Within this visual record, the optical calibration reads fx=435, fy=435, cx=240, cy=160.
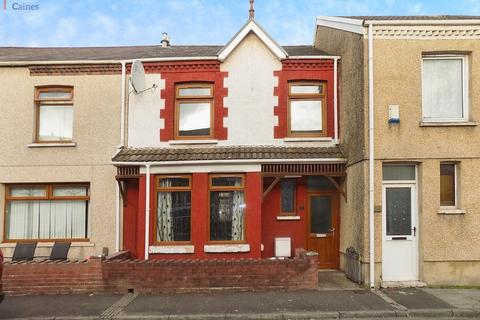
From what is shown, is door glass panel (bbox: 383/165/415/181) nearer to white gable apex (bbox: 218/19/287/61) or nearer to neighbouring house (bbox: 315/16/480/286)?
neighbouring house (bbox: 315/16/480/286)

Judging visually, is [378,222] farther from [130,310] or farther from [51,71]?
[51,71]

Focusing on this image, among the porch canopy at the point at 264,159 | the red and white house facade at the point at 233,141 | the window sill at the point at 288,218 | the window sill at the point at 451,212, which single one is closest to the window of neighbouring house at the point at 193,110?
the red and white house facade at the point at 233,141

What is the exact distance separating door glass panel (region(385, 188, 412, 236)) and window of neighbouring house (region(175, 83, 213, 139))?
5049 millimetres

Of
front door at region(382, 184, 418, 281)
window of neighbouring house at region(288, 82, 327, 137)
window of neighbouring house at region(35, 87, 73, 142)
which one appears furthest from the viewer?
window of neighbouring house at region(35, 87, 73, 142)

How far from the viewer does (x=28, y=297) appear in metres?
9.09

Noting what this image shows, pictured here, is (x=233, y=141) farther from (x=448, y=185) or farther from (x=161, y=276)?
(x=448, y=185)

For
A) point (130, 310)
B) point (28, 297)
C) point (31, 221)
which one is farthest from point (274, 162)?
point (31, 221)

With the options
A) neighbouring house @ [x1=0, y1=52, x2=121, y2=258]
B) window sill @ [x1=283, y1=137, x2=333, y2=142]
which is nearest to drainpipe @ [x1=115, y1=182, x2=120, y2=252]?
neighbouring house @ [x1=0, y1=52, x2=121, y2=258]

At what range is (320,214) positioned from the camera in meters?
12.0

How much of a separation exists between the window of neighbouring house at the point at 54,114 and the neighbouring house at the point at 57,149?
0.03 metres

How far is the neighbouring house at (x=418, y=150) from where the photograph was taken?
9.80 metres

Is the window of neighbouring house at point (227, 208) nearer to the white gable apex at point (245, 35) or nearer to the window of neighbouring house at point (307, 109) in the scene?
the window of neighbouring house at point (307, 109)

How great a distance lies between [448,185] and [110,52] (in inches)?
422

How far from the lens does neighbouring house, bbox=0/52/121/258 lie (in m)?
12.0
